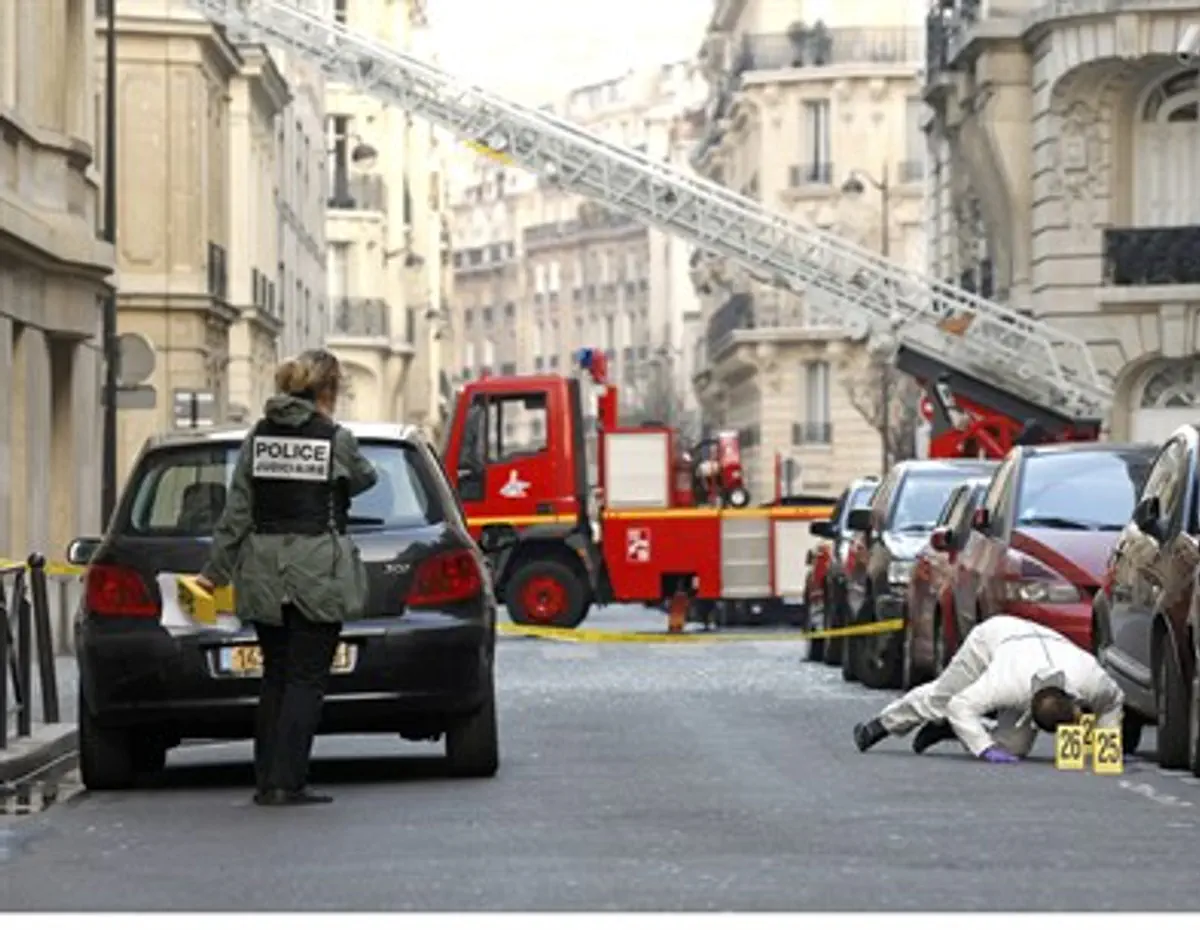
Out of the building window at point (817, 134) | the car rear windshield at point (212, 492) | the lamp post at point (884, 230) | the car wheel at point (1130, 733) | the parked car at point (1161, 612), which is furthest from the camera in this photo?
the building window at point (817, 134)

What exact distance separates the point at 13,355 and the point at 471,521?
7.64 m

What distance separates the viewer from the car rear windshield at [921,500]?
102 feet

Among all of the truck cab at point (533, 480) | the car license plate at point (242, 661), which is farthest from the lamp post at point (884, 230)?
the car license plate at point (242, 661)

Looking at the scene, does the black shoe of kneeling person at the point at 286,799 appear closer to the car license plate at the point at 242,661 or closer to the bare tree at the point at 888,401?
the car license plate at the point at 242,661

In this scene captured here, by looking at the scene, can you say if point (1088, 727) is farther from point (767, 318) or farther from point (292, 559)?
point (767, 318)

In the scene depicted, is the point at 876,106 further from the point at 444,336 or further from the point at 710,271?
the point at 444,336

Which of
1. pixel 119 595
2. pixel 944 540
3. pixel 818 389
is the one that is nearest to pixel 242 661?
pixel 119 595

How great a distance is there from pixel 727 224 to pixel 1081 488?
105 ft

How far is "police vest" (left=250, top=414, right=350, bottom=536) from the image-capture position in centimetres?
1606

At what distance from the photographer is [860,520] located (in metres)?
31.1

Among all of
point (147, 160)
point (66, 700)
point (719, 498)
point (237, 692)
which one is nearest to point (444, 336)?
point (147, 160)

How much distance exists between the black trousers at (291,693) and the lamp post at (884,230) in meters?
68.6

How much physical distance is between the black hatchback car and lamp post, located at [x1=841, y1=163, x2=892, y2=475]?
67.1 meters

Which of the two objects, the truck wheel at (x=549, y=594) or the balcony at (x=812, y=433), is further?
the balcony at (x=812, y=433)
